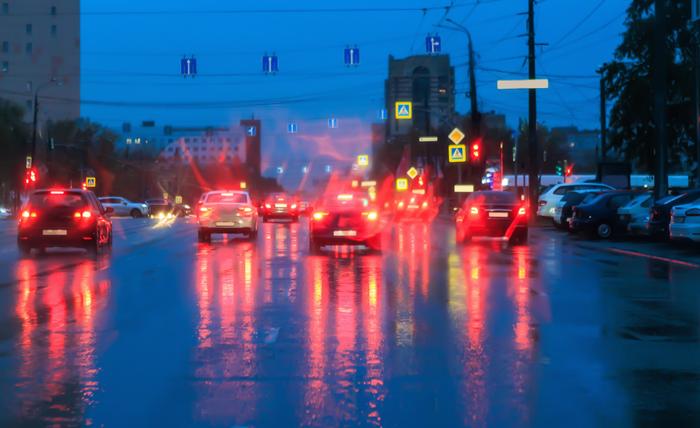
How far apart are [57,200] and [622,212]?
17.0 metres

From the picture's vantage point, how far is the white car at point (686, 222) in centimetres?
2108

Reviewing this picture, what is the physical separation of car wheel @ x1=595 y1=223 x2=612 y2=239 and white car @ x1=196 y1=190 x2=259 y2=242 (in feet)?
37.1

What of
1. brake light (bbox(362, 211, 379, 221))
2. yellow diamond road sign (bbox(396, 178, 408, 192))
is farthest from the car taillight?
yellow diamond road sign (bbox(396, 178, 408, 192))

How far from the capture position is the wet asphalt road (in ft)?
21.5

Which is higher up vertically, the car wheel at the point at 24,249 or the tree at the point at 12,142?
the tree at the point at 12,142

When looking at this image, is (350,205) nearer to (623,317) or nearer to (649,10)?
(623,317)

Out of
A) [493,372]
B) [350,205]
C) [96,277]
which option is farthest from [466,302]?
[350,205]

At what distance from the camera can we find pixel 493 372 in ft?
25.8

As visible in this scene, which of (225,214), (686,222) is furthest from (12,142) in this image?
(686,222)

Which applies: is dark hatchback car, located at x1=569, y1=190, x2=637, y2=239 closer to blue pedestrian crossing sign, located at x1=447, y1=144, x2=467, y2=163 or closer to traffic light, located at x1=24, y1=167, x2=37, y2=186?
blue pedestrian crossing sign, located at x1=447, y1=144, x2=467, y2=163

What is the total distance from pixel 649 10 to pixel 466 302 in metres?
42.0

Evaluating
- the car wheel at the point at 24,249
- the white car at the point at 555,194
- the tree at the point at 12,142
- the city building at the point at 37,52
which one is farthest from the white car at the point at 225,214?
the city building at the point at 37,52

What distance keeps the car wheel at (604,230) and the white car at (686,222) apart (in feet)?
23.6

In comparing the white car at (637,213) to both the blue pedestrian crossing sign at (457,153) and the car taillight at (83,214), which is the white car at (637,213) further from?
the blue pedestrian crossing sign at (457,153)
